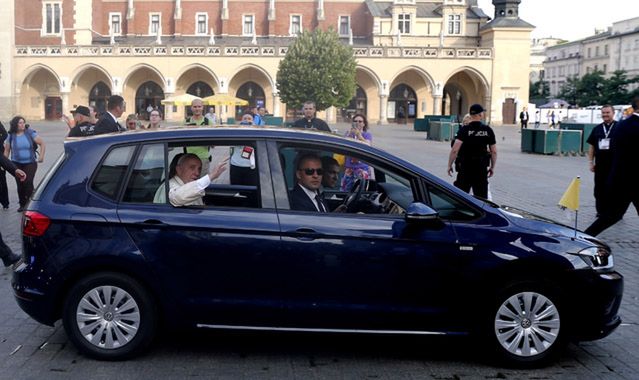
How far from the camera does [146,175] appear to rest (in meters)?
5.35

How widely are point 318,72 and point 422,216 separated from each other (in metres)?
45.9

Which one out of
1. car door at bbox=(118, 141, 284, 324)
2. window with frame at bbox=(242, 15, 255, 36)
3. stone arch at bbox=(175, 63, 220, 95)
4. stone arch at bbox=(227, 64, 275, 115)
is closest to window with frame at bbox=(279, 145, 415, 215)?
car door at bbox=(118, 141, 284, 324)

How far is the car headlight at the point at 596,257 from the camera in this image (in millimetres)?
5301

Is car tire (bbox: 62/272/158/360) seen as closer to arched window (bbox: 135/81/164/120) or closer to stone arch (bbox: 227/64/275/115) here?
stone arch (bbox: 227/64/275/115)

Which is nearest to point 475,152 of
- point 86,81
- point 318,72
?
point 318,72

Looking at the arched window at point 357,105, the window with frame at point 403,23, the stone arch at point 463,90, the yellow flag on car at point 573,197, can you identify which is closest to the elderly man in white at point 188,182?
the yellow flag on car at point 573,197

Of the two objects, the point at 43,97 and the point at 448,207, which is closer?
the point at 448,207

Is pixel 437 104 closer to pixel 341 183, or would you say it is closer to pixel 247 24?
pixel 247 24

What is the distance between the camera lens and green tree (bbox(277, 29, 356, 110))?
5069cm

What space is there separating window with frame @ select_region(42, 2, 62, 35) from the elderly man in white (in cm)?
6571

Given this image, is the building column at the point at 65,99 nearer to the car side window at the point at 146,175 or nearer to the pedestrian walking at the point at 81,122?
the pedestrian walking at the point at 81,122

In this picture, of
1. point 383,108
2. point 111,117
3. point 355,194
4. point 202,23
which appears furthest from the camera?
point 202,23

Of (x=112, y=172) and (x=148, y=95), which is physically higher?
(x=148, y=95)

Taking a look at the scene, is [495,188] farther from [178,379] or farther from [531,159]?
[178,379]
